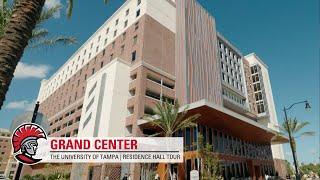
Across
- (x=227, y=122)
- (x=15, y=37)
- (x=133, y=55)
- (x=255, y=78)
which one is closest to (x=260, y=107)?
(x=255, y=78)

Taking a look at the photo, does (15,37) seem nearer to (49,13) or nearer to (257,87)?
(49,13)

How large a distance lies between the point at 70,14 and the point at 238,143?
31815 millimetres

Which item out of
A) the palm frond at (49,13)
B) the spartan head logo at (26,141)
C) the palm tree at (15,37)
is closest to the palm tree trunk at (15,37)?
the palm tree at (15,37)

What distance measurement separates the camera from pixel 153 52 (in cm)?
3984

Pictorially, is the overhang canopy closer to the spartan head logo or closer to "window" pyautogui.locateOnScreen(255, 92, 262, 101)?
the spartan head logo

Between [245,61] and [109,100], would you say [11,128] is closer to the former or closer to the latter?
[109,100]

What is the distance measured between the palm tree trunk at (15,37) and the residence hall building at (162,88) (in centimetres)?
1880

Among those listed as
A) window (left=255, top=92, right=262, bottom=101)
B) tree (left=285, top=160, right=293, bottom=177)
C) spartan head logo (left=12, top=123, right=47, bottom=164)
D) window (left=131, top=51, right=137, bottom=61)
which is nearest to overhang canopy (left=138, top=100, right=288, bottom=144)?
window (left=131, top=51, right=137, bottom=61)

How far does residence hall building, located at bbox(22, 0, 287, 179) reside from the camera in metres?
30.5

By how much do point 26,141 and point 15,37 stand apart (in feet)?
6.78

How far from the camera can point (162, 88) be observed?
125 feet

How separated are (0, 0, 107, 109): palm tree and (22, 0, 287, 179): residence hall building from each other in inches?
740

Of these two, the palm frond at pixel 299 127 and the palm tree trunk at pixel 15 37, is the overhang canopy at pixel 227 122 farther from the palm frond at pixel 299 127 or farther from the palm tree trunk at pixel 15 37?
the palm tree trunk at pixel 15 37

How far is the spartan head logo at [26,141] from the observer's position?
442 cm
